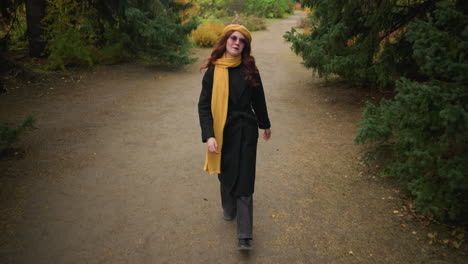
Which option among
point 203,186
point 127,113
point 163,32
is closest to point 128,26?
point 163,32

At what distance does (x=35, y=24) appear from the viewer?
1098 cm

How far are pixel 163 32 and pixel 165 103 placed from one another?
3.52m

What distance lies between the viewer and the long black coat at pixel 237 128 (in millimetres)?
3289

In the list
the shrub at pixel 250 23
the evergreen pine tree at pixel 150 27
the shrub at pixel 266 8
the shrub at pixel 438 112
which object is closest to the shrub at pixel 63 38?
the evergreen pine tree at pixel 150 27

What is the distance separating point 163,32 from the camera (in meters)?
10.7

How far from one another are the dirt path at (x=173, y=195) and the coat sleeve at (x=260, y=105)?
1.18 m

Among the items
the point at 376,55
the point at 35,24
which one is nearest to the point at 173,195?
the point at 376,55

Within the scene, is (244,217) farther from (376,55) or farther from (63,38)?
(63,38)

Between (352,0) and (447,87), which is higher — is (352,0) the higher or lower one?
the higher one

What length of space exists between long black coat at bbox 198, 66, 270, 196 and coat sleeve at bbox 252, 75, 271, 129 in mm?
32

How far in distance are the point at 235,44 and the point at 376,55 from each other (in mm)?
5115

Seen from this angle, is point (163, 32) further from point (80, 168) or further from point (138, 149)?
point (80, 168)

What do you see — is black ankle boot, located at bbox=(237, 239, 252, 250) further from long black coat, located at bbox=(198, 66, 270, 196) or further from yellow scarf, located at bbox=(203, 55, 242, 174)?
yellow scarf, located at bbox=(203, 55, 242, 174)

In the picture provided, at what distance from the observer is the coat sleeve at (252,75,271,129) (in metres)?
3.42
